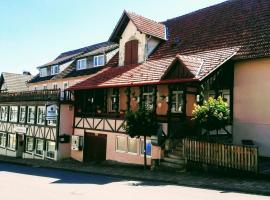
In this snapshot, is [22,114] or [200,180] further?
[22,114]

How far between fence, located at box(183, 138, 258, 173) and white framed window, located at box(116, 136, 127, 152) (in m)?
6.11

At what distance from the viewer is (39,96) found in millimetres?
29266

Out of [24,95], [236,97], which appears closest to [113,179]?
[236,97]

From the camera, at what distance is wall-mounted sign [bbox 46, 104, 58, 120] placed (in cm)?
2648

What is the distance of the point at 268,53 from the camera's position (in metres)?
17.1

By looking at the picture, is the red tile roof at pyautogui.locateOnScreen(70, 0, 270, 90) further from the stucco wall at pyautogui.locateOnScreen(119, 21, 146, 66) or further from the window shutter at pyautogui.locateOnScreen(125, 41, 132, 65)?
the window shutter at pyautogui.locateOnScreen(125, 41, 132, 65)

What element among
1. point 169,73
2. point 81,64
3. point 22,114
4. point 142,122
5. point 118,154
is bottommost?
point 118,154

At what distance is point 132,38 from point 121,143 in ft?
27.4

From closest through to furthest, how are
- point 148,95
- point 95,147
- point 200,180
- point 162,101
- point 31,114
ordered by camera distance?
point 200,180 → point 162,101 → point 148,95 → point 95,147 → point 31,114

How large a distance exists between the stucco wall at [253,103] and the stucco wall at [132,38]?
8225 millimetres

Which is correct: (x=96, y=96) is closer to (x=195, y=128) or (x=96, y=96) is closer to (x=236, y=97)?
(x=195, y=128)

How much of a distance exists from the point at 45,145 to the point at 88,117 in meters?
6.32

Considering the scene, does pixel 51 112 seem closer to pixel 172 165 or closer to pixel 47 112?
pixel 47 112

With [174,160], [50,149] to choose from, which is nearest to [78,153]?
[50,149]
